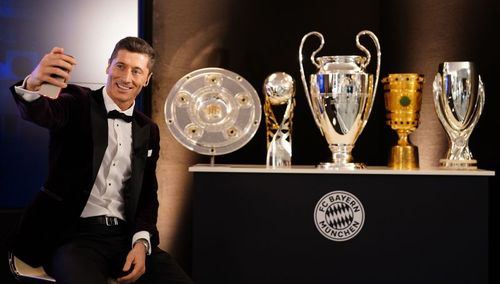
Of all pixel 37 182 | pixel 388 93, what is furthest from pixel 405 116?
pixel 37 182

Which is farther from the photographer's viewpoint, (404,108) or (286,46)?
(286,46)

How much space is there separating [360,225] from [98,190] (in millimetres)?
→ 1107

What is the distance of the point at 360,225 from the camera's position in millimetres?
2795

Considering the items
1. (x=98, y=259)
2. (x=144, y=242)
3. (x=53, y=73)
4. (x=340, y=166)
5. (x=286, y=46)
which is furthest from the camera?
(x=286, y=46)

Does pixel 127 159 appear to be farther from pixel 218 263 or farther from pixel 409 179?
pixel 409 179

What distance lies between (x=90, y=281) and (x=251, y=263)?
34.5 inches

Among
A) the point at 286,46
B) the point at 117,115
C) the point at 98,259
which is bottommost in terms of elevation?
the point at 98,259

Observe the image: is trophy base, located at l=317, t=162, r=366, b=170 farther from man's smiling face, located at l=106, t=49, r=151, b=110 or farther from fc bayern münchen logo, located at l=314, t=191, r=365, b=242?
man's smiling face, located at l=106, t=49, r=151, b=110

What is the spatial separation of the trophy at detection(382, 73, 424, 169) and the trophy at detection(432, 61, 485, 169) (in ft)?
0.36

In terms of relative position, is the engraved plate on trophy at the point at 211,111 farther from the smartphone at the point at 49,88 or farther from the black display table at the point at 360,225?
the smartphone at the point at 49,88

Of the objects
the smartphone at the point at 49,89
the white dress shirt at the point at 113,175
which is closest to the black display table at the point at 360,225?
the white dress shirt at the point at 113,175

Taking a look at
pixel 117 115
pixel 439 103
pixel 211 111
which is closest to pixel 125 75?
pixel 117 115

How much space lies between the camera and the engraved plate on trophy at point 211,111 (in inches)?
119

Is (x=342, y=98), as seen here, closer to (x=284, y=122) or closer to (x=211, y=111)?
(x=284, y=122)
